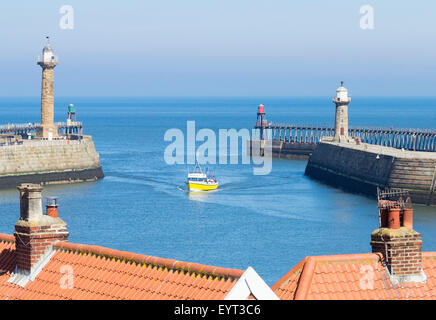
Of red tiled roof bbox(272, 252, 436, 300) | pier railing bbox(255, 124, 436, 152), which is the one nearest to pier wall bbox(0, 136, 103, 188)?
pier railing bbox(255, 124, 436, 152)

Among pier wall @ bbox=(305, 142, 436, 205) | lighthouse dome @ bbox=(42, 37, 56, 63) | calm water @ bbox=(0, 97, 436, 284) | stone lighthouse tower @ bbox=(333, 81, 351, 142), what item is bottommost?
calm water @ bbox=(0, 97, 436, 284)

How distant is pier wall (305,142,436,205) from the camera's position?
8506cm

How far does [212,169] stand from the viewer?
11962 cm

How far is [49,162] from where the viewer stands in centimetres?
10112

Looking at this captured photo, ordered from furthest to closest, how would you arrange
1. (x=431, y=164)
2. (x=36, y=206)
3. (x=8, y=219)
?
(x=431, y=164)
(x=8, y=219)
(x=36, y=206)

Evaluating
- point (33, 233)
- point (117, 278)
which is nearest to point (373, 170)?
point (33, 233)

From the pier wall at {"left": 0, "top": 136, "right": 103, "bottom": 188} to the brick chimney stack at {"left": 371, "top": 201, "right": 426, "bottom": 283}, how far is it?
78.3m

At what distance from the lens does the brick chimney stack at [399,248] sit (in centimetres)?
1822

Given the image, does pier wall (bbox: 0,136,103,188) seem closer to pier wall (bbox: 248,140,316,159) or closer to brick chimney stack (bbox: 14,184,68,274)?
pier wall (bbox: 248,140,316,159)

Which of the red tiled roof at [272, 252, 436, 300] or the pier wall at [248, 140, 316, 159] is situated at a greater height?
the red tiled roof at [272, 252, 436, 300]

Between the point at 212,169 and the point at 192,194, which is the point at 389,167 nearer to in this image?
the point at 192,194

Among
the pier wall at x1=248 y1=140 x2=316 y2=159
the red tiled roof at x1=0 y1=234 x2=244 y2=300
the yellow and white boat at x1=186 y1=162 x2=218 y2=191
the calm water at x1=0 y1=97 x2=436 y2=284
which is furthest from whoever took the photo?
the pier wall at x1=248 y1=140 x2=316 y2=159

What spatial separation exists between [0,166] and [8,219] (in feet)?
81.9
